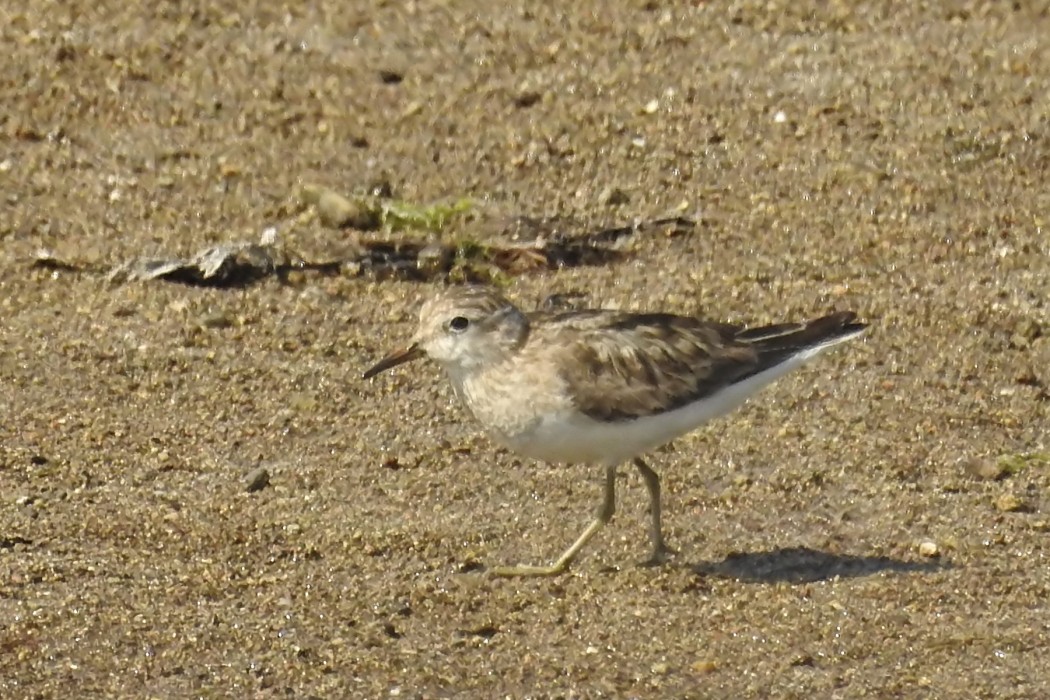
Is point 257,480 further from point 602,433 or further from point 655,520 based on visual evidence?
point 655,520

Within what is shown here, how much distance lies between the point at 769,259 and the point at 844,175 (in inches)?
41.1

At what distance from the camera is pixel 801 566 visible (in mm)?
7223

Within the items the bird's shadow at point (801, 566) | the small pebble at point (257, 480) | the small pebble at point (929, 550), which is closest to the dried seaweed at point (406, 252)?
the small pebble at point (257, 480)

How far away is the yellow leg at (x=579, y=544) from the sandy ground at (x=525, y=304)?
6 cm

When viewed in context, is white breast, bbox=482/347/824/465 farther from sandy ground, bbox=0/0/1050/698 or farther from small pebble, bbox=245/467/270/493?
small pebble, bbox=245/467/270/493

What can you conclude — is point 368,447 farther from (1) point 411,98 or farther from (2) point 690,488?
(1) point 411,98

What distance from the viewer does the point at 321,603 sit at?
688cm

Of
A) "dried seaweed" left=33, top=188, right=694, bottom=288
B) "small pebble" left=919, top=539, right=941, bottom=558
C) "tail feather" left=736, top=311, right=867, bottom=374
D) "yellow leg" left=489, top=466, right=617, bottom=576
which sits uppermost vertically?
"dried seaweed" left=33, top=188, right=694, bottom=288

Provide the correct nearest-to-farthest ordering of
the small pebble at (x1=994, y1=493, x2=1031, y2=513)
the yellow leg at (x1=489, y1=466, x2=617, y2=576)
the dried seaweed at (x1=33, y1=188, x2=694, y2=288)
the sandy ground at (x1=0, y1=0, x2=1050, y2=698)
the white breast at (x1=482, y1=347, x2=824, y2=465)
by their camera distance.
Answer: the sandy ground at (x1=0, y1=0, x2=1050, y2=698), the white breast at (x1=482, y1=347, x2=824, y2=465), the yellow leg at (x1=489, y1=466, x2=617, y2=576), the small pebble at (x1=994, y1=493, x2=1031, y2=513), the dried seaweed at (x1=33, y1=188, x2=694, y2=288)

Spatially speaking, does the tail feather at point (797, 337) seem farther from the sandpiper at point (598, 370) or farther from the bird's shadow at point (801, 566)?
the bird's shadow at point (801, 566)

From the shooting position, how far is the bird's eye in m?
7.47

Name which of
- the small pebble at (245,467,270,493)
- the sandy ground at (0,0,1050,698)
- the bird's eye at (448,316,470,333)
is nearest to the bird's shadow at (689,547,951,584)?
the sandy ground at (0,0,1050,698)

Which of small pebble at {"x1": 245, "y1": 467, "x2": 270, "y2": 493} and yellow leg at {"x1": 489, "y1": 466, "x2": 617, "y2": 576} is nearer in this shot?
yellow leg at {"x1": 489, "y1": 466, "x2": 617, "y2": 576}

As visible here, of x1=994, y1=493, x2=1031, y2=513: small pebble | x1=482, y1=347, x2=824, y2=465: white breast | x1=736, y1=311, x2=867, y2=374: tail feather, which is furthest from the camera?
x1=994, y1=493, x2=1031, y2=513: small pebble
